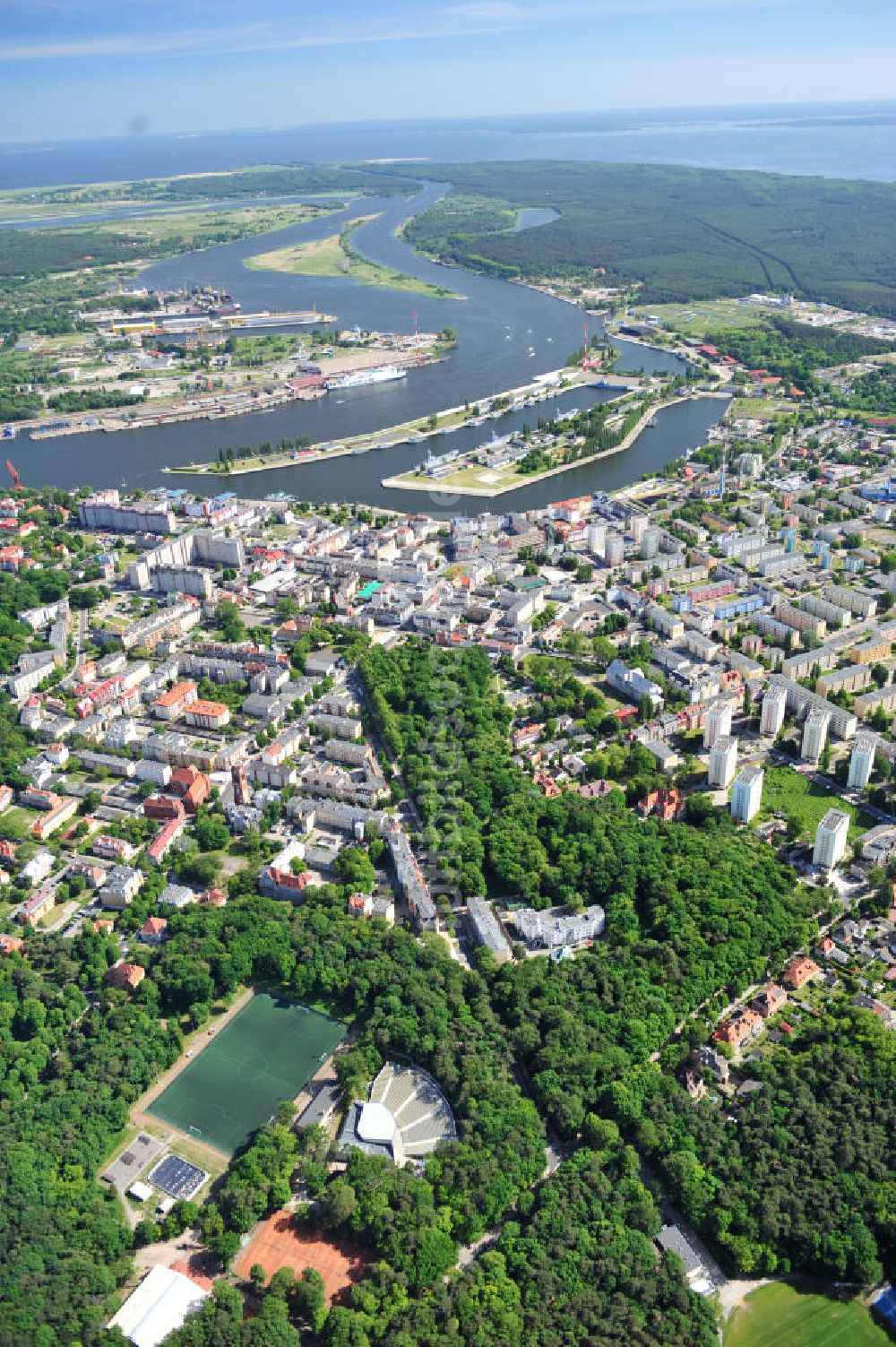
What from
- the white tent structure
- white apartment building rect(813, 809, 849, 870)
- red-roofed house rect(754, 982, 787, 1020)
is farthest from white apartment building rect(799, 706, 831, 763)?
the white tent structure

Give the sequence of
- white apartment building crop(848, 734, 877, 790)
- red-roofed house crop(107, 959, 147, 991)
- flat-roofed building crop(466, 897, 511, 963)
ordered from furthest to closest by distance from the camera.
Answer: white apartment building crop(848, 734, 877, 790)
flat-roofed building crop(466, 897, 511, 963)
red-roofed house crop(107, 959, 147, 991)

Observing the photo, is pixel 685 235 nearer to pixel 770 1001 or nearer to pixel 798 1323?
pixel 770 1001

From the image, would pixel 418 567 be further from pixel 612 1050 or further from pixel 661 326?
pixel 661 326

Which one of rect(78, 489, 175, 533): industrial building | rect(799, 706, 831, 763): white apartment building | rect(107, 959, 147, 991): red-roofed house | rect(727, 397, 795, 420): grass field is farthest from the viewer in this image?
rect(727, 397, 795, 420): grass field

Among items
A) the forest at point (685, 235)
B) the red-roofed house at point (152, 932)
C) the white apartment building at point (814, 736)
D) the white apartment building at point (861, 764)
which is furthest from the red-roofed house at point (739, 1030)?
the forest at point (685, 235)

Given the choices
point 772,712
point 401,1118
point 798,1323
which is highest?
point 772,712

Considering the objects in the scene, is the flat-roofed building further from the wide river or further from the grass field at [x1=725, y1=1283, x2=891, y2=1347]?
the wide river

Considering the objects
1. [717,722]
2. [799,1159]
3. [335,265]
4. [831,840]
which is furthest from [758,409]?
[335,265]
